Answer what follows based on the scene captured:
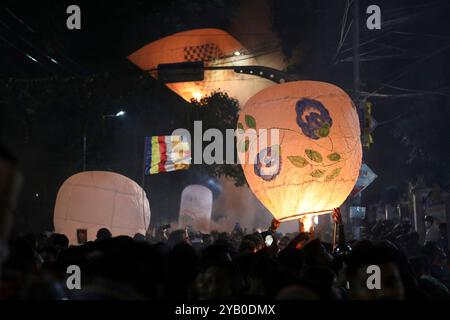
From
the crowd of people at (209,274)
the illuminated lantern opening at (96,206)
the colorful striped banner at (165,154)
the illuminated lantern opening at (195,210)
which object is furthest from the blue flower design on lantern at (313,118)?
the illuminated lantern opening at (195,210)

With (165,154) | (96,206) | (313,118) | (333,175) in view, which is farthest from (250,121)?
(165,154)

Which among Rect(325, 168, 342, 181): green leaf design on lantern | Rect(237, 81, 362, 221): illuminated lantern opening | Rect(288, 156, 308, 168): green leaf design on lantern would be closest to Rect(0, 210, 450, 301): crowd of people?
Rect(237, 81, 362, 221): illuminated lantern opening

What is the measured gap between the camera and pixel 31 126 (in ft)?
54.4

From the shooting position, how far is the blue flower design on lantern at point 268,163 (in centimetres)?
778

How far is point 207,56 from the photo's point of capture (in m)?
22.5

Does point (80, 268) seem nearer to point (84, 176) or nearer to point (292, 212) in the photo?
point (292, 212)

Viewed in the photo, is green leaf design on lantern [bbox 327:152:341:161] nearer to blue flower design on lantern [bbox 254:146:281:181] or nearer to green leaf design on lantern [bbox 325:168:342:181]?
green leaf design on lantern [bbox 325:168:342:181]

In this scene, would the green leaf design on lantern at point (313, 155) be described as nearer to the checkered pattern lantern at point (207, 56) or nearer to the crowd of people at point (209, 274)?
the crowd of people at point (209, 274)

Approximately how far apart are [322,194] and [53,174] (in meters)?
11.8

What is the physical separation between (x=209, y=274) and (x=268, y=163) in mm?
3835

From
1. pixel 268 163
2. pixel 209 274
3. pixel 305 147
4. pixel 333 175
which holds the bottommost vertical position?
pixel 209 274

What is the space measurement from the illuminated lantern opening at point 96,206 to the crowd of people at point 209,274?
9.98ft

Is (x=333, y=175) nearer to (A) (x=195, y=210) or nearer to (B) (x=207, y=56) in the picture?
(A) (x=195, y=210)

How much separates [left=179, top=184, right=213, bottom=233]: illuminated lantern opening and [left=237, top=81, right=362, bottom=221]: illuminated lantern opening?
9716 millimetres
